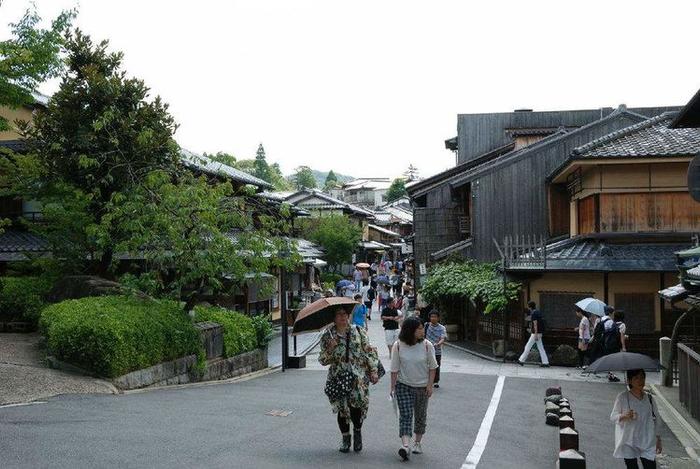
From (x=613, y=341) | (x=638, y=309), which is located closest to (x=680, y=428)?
(x=613, y=341)

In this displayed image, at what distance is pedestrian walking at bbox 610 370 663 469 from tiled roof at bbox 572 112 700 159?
50.0ft

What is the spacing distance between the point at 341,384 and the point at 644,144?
57.8 ft

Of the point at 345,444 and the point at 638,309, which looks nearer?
the point at 345,444

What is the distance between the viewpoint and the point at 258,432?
9.50 m

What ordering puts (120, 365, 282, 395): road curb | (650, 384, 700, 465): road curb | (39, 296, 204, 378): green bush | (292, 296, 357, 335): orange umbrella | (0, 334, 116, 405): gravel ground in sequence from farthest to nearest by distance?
(120, 365, 282, 395): road curb
(39, 296, 204, 378): green bush
(0, 334, 116, 405): gravel ground
(650, 384, 700, 465): road curb
(292, 296, 357, 335): orange umbrella

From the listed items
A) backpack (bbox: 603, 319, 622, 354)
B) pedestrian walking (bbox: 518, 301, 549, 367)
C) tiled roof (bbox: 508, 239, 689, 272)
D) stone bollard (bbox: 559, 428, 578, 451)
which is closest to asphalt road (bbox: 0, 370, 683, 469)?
stone bollard (bbox: 559, 428, 578, 451)

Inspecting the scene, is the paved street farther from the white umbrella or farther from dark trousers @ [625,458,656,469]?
the white umbrella

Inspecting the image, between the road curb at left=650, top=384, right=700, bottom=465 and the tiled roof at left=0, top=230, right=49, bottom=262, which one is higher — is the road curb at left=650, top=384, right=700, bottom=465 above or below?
below

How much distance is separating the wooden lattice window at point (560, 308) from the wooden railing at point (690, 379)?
8.30 metres

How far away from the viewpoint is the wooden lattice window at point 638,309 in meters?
21.2

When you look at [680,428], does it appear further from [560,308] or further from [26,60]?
[26,60]

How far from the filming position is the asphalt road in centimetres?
798

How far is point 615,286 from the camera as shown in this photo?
21266 mm

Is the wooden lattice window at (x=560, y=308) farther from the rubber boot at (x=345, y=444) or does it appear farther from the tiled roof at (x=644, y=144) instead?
the rubber boot at (x=345, y=444)
